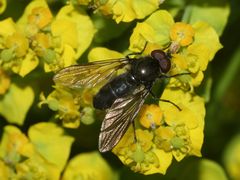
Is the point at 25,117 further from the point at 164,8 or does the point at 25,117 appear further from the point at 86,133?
the point at 164,8

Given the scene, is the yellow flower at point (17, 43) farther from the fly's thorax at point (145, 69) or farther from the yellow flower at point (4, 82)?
the fly's thorax at point (145, 69)

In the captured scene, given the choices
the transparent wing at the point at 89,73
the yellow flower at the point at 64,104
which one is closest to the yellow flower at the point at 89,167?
the yellow flower at the point at 64,104

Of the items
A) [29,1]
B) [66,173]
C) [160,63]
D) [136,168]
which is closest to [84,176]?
[66,173]

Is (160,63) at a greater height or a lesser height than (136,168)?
greater

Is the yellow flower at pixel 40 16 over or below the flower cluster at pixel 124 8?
below

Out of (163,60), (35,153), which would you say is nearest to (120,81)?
(163,60)

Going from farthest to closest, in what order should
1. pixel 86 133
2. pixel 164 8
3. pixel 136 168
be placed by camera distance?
pixel 86 133
pixel 164 8
pixel 136 168
